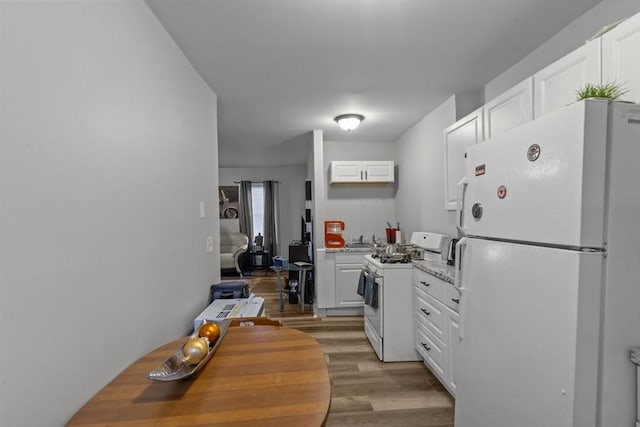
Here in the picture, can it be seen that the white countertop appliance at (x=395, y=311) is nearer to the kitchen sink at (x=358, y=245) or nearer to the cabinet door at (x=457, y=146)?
the cabinet door at (x=457, y=146)

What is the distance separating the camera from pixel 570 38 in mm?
1784

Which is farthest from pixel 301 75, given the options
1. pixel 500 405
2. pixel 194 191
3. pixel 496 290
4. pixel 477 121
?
pixel 500 405

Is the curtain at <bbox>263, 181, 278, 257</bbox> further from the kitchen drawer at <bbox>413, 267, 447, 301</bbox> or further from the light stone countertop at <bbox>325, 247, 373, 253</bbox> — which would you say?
the kitchen drawer at <bbox>413, 267, 447, 301</bbox>

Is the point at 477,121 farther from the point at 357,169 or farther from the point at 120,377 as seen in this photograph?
the point at 120,377

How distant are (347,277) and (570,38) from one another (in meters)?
3.18

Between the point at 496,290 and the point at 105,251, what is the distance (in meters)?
1.71

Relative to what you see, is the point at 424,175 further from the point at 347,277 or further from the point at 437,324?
the point at 437,324

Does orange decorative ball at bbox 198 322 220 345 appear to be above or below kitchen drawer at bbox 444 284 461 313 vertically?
above

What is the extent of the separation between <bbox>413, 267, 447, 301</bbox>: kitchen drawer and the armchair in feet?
14.4

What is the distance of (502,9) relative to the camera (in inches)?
63.9

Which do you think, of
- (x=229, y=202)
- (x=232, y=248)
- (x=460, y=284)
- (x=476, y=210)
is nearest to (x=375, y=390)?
(x=460, y=284)

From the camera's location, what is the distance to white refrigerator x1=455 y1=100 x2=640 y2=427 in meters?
1.00

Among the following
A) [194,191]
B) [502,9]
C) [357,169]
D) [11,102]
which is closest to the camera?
[11,102]

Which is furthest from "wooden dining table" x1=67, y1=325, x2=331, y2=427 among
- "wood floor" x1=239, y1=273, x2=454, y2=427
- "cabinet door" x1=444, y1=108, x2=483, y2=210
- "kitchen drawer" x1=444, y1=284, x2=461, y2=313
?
"cabinet door" x1=444, y1=108, x2=483, y2=210
